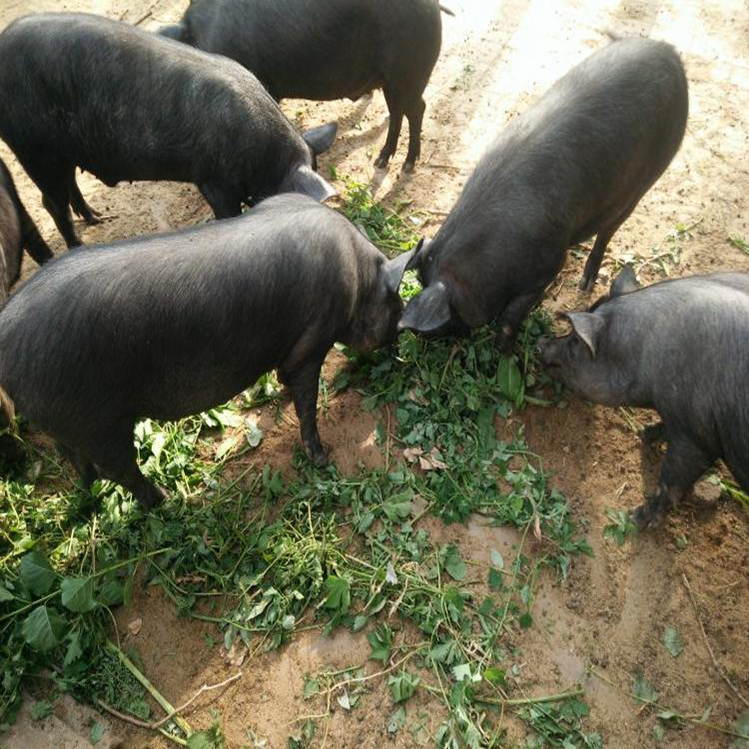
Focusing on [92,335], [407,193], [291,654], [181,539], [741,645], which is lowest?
[741,645]

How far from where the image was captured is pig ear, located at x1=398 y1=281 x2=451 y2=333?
489 cm

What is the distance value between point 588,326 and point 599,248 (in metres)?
1.53

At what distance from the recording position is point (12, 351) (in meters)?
3.57

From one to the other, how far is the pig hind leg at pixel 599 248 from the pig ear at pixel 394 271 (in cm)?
190

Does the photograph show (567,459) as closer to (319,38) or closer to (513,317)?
(513,317)

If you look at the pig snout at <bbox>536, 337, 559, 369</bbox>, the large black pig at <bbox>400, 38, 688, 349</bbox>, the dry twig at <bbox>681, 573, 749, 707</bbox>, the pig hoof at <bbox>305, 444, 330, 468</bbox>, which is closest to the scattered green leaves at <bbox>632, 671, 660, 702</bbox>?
the dry twig at <bbox>681, 573, 749, 707</bbox>

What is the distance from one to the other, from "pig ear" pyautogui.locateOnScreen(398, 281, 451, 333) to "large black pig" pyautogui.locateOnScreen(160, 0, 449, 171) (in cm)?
278

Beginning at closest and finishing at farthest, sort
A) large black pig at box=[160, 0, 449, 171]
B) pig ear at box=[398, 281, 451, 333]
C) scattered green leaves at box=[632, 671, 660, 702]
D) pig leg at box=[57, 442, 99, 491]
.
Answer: scattered green leaves at box=[632, 671, 660, 702] < pig leg at box=[57, 442, 99, 491] < pig ear at box=[398, 281, 451, 333] < large black pig at box=[160, 0, 449, 171]

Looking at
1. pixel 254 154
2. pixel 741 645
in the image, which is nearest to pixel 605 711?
pixel 741 645

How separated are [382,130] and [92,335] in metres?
5.18

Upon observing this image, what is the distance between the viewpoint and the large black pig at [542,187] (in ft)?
16.6

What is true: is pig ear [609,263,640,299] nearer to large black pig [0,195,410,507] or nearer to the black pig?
large black pig [0,195,410,507]

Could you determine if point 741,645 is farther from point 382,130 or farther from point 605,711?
point 382,130

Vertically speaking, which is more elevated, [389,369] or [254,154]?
[254,154]
